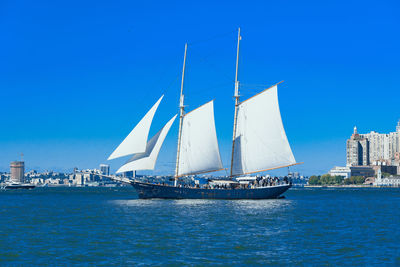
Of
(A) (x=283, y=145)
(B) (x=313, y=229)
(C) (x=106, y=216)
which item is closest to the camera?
(B) (x=313, y=229)

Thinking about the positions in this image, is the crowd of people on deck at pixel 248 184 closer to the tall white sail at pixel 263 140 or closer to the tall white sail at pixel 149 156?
the tall white sail at pixel 263 140

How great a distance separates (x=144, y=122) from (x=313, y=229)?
1696 inches

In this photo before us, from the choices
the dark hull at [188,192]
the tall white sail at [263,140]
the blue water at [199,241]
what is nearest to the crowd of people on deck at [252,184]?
the dark hull at [188,192]

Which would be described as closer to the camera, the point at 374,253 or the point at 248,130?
the point at 374,253

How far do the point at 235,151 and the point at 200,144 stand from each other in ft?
26.2

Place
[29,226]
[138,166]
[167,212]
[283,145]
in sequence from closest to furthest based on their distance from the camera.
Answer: [29,226] → [167,212] → [138,166] → [283,145]

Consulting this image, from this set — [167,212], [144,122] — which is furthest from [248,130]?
[167,212]

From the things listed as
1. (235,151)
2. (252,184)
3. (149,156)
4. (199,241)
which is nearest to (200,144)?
(235,151)

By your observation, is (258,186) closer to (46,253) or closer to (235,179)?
(235,179)

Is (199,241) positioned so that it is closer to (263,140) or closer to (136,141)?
(136,141)

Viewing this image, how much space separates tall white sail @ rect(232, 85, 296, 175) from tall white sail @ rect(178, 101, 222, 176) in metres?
6.33

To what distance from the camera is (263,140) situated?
89438mm

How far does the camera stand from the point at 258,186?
91750 millimetres

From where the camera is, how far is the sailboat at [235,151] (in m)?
86.8
